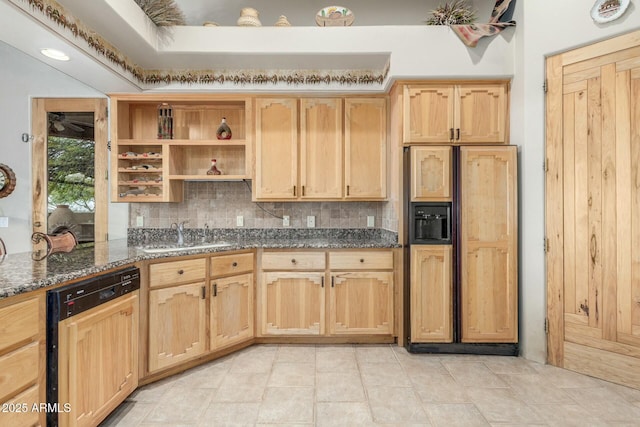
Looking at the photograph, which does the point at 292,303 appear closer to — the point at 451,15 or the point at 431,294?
the point at 431,294

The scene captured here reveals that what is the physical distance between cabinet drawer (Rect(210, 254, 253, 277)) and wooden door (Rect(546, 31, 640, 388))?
2374mm

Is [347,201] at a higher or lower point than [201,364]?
higher

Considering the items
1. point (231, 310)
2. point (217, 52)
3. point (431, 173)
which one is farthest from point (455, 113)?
point (231, 310)

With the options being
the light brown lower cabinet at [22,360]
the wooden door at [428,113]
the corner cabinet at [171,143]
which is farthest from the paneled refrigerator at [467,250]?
the light brown lower cabinet at [22,360]

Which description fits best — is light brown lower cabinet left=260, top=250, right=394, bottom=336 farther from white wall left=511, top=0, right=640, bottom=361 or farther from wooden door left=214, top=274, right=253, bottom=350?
white wall left=511, top=0, right=640, bottom=361

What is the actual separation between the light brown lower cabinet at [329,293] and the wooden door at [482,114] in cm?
123

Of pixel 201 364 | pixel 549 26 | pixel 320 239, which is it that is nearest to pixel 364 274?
pixel 320 239

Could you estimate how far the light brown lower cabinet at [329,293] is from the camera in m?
3.04

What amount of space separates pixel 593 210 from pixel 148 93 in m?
3.72

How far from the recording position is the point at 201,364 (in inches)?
106

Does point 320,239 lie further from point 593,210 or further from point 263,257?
point 593,210

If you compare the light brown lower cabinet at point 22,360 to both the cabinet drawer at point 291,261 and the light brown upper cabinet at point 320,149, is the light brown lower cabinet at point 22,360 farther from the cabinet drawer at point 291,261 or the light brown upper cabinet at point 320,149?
the light brown upper cabinet at point 320,149

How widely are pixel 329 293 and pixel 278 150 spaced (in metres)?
1.38

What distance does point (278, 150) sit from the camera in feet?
10.8
